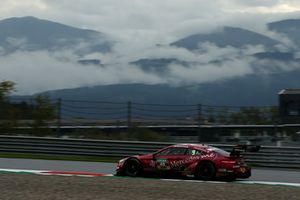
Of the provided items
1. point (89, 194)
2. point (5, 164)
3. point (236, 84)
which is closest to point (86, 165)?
point (5, 164)

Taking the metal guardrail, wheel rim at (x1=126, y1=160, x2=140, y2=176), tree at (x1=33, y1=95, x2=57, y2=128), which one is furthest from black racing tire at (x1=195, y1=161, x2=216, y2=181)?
tree at (x1=33, y1=95, x2=57, y2=128)

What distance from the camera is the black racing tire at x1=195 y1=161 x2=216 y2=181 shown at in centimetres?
1652

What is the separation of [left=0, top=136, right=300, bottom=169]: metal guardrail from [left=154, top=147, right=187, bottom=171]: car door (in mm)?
5186

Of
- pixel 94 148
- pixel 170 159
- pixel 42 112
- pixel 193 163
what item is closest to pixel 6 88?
pixel 42 112

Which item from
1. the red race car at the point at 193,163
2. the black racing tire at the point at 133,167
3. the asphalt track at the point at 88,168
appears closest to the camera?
the red race car at the point at 193,163

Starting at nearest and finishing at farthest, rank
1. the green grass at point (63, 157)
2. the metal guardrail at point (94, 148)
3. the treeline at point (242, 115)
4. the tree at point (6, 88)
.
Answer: the metal guardrail at point (94, 148) → the green grass at point (63, 157) → the treeline at point (242, 115) → the tree at point (6, 88)

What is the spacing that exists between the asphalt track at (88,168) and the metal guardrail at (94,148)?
718 mm

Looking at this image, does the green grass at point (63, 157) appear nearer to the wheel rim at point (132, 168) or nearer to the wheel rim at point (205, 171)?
the wheel rim at point (132, 168)

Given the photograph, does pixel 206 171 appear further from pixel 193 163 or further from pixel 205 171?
pixel 193 163

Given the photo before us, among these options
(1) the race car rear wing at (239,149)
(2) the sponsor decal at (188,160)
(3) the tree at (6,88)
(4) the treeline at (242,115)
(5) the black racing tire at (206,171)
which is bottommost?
(5) the black racing tire at (206,171)

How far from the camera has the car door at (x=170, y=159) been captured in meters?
16.9

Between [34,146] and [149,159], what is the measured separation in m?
8.14

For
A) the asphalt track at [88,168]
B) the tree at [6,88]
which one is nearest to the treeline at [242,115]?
the asphalt track at [88,168]

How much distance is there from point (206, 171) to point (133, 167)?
1.98 metres
